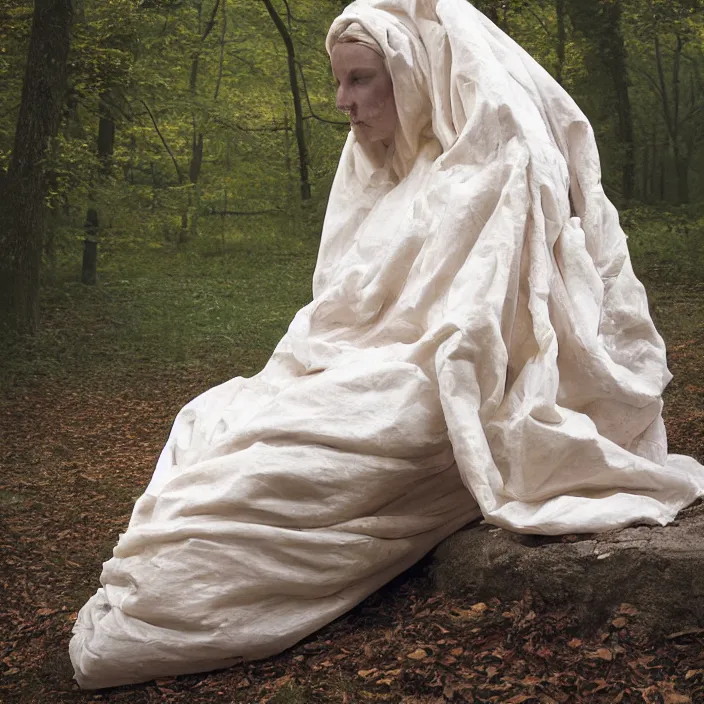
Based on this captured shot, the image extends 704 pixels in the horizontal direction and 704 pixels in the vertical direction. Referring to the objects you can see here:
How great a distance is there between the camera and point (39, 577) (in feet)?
14.2

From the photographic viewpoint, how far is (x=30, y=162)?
8.12 metres

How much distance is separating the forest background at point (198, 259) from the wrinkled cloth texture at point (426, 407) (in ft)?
0.78

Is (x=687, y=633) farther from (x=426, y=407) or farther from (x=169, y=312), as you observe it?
(x=169, y=312)

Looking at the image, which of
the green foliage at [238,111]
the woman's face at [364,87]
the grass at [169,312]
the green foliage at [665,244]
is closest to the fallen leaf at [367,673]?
the woman's face at [364,87]

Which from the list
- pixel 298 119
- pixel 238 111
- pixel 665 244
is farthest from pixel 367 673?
pixel 238 111

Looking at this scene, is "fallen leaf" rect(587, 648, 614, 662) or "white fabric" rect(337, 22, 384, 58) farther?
"white fabric" rect(337, 22, 384, 58)

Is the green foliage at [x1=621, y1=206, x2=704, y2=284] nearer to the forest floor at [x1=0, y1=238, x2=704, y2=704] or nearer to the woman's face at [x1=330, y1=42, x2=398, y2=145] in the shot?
the forest floor at [x1=0, y1=238, x2=704, y2=704]

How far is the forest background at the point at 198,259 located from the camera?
3082 mm

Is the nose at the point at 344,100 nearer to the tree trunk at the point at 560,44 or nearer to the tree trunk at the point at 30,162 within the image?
the tree trunk at the point at 30,162

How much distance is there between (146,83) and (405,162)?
20.3 ft

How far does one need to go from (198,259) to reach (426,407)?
860 centimetres

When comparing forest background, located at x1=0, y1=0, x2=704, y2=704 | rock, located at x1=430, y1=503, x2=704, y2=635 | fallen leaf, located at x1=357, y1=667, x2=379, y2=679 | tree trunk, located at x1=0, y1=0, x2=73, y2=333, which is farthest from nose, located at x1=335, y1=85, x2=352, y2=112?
tree trunk, located at x1=0, y1=0, x2=73, y2=333

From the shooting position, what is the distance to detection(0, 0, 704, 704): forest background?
308 cm

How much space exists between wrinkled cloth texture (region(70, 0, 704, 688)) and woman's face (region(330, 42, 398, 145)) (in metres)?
0.08
